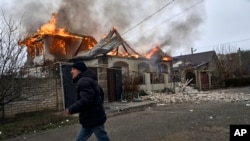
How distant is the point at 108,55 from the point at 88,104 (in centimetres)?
1919

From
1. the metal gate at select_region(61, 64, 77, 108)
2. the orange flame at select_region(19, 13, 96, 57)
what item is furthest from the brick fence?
the orange flame at select_region(19, 13, 96, 57)

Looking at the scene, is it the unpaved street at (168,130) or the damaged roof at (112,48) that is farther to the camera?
the damaged roof at (112,48)

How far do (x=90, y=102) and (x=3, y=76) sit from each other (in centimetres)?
651

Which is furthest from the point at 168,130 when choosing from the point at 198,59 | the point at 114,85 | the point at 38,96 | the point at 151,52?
the point at 198,59

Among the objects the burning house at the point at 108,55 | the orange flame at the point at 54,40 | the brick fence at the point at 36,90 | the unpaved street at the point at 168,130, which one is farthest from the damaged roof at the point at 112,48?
the unpaved street at the point at 168,130

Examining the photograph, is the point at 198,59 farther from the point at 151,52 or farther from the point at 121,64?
the point at 121,64

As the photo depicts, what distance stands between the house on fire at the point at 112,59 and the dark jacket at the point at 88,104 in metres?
10.9

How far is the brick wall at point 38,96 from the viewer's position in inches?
444

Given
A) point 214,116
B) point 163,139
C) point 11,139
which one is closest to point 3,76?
point 11,139

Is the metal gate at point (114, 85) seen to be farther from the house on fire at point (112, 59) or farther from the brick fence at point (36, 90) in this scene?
the brick fence at point (36, 90)

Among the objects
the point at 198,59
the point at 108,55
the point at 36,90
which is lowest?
the point at 36,90

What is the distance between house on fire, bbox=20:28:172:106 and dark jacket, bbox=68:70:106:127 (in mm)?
10943

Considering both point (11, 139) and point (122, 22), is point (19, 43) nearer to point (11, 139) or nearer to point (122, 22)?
point (11, 139)

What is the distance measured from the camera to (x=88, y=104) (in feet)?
15.4
